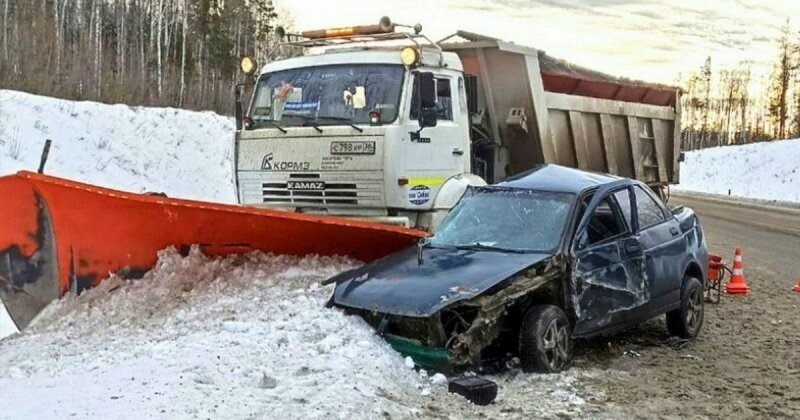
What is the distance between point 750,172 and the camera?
1657 inches

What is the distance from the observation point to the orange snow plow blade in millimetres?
7770

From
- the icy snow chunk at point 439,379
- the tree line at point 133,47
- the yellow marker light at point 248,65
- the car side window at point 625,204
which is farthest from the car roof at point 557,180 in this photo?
the tree line at point 133,47

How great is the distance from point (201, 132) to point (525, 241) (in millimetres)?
20130

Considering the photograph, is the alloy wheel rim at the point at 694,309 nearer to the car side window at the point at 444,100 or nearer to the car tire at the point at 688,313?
the car tire at the point at 688,313

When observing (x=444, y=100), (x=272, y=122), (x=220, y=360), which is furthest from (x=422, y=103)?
(x=220, y=360)

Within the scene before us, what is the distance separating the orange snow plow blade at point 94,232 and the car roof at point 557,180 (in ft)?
5.79

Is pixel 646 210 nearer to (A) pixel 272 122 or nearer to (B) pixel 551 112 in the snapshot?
(B) pixel 551 112

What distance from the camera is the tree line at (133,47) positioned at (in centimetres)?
3067

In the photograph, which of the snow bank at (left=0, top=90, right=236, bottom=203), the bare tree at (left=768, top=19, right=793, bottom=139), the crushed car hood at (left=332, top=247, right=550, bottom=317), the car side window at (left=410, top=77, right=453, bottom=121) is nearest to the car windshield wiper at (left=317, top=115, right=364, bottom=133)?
the car side window at (left=410, top=77, right=453, bottom=121)

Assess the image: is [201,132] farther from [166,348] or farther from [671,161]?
[166,348]

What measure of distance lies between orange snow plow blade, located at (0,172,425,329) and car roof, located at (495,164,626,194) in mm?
1764

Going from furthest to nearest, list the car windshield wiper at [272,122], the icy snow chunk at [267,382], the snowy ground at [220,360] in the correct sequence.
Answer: the car windshield wiper at [272,122] → the icy snow chunk at [267,382] → the snowy ground at [220,360]

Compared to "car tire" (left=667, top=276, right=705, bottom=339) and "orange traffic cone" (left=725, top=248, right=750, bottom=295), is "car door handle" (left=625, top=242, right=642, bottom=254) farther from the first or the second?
"orange traffic cone" (left=725, top=248, right=750, bottom=295)

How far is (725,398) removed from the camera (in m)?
5.96
